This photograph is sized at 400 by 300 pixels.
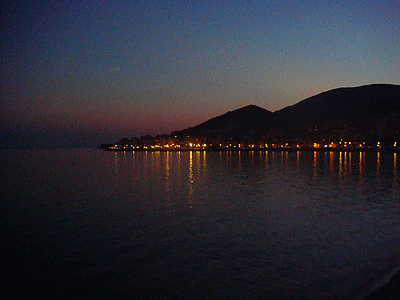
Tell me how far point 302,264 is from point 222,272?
3.14 metres

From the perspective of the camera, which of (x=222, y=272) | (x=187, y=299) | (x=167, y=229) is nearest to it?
(x=187, y=299)

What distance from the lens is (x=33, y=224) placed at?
765 inches

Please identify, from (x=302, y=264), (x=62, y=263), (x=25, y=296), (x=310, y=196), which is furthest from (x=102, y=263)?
(x=310, y=196)

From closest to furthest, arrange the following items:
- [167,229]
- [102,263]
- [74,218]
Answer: [102,263] → [167,229] → [74,218]

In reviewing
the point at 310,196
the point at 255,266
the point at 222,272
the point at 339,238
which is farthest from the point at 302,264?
the point at 310,196

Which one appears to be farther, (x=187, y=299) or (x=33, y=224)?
(x=33, y=224)

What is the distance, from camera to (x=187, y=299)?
9797mm

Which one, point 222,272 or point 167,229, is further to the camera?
point 167,229

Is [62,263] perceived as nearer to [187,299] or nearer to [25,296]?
[25,296]

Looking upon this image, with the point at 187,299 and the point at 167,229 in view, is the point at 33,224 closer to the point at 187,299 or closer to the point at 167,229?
the point at 167,229

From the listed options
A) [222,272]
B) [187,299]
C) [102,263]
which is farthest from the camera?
[102,263]

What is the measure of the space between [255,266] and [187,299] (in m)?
3.46

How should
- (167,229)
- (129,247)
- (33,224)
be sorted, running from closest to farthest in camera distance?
(129,247) < (167,229) < (33,224)

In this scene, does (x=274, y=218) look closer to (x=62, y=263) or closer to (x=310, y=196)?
(x=310, y=196)
